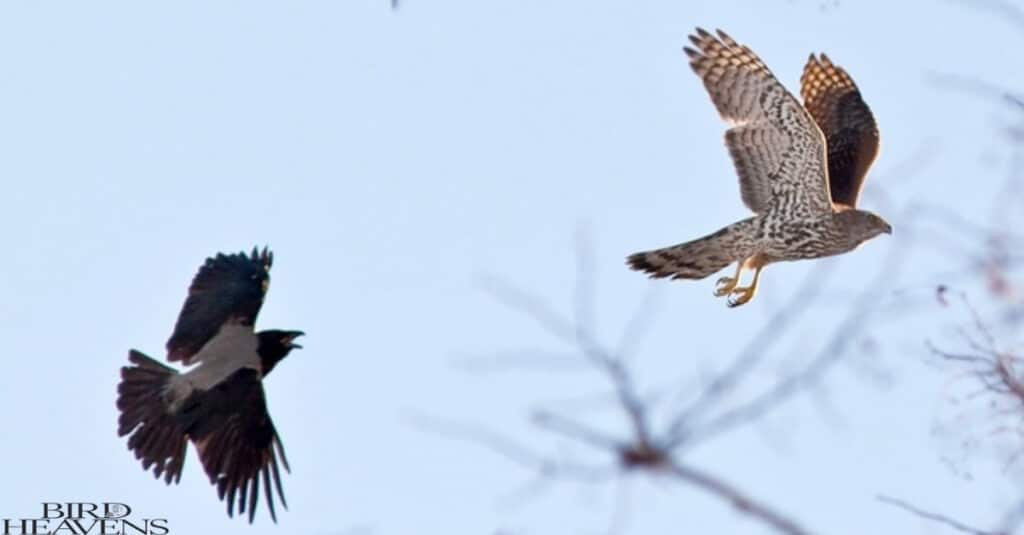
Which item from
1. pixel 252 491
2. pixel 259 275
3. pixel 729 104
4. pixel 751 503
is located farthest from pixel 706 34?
pixel 751 503

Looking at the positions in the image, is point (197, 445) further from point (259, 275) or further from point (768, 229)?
point (768, 229)

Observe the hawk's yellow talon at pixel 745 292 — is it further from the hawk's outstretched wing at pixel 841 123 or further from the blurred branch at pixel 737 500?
the blurred branch at pixel 737 500

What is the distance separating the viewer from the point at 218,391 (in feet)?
30.0

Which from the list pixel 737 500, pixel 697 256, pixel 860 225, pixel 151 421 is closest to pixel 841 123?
pixel 860 225

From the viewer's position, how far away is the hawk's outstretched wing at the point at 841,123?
10.1m

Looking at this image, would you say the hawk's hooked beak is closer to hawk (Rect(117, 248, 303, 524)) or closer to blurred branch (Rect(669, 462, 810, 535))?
hawk (Rect(117, 248, 303, 524))

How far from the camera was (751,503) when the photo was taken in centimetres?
254

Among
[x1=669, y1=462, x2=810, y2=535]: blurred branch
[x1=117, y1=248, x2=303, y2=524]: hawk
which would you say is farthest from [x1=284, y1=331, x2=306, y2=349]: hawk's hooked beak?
[x1=669, y1=462, x2=810, y2=535]: blurred branch

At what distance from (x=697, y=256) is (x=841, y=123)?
1673mm

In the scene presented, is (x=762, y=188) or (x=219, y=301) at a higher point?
(x=762, y=188)

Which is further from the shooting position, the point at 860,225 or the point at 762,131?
the point at 860,225

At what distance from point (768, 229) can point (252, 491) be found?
9.01ft

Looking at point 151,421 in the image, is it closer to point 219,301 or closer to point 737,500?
point 219,301

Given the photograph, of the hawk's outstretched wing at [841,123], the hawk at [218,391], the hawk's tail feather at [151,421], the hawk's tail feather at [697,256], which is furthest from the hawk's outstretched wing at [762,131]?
the hawk's tail feather at [151,421]
